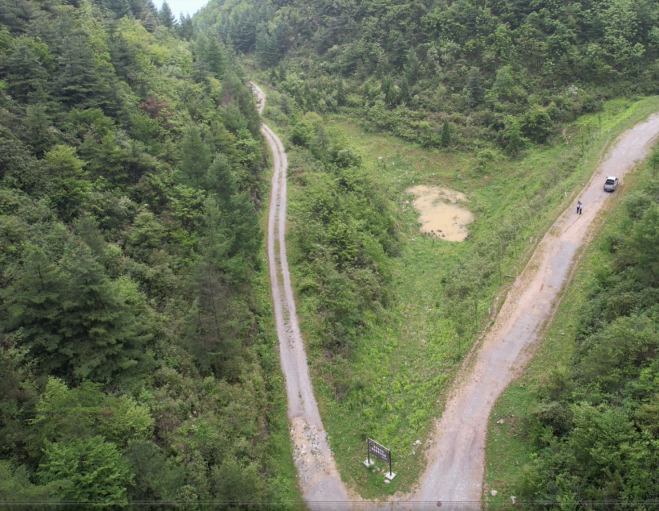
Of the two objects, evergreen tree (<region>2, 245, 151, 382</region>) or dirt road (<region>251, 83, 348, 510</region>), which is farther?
dirt road (<region>251, 83, 348, 510</region>)

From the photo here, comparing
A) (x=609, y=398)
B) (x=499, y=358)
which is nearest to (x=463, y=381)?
(x=499, y=358)

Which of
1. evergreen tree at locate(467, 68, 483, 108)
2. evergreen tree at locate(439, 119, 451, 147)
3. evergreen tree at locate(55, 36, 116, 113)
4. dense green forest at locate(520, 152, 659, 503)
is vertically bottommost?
dense green forest at locate(520, 152, 659, 503)

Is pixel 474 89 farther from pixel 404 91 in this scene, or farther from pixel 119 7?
pixel 119 7

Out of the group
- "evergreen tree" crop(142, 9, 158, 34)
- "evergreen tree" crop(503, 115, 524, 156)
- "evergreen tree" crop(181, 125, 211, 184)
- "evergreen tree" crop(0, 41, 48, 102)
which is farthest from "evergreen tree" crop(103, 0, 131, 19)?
"evergreen tree" crop(503, 115, 524, 156)

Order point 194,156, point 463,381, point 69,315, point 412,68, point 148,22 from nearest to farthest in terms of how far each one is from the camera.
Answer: point 69,315
point 463,381
point 194,156
point 412,68
point 148,22

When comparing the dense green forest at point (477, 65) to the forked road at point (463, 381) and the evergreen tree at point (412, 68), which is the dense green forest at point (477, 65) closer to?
the evergreen tree at point (412, 68)

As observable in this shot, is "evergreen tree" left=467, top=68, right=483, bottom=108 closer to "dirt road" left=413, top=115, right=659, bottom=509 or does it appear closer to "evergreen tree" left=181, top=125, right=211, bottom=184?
"dirt road" left=413, top=115, right=659, bottom=509

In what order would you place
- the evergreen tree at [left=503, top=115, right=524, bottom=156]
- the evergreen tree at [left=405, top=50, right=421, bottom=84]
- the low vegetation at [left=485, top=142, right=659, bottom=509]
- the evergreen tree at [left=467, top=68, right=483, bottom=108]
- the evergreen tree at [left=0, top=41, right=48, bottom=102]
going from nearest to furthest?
the low vegetation at [left=485, top=142, right=659, bottom=509]
the evergreen tree at [left=0, top=41, right=48, bottom=102]
the evergreen tree at [left=503, top=115, right=524, bottom=156]
the evergreen tree at [left=467, top=68, right=483, bottom=108]
the evergreen tree at [left=405, top=50, right=421, bottom=84]
